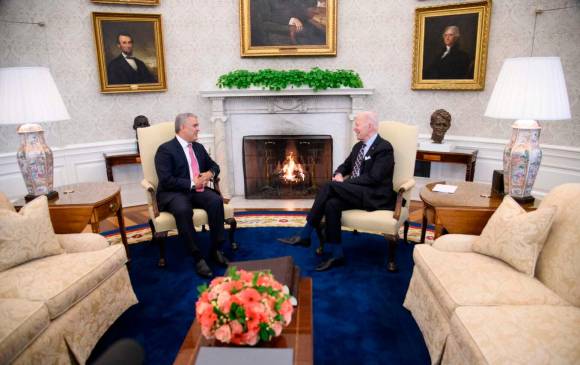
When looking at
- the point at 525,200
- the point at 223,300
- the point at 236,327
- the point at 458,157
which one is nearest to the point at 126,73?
the point at 458,157

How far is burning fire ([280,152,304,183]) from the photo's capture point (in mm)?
5809

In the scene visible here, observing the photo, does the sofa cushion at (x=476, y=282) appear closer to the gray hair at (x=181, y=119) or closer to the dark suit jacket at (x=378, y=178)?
the dark suit jacket at (x=378, y=178)

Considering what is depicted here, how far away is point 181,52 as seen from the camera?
18.4ft

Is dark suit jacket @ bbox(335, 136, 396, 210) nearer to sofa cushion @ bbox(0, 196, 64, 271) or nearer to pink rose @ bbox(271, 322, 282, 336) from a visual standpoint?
pink rose @ bbox(271, 322, 282, 336)

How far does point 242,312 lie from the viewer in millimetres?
1751

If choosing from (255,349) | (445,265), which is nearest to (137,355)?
(255,349)

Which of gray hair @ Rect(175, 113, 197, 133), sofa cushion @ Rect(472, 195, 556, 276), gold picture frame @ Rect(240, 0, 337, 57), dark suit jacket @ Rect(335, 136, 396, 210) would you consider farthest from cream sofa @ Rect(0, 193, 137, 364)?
gold picture frame @ Rect(240, 0, 337, 57)

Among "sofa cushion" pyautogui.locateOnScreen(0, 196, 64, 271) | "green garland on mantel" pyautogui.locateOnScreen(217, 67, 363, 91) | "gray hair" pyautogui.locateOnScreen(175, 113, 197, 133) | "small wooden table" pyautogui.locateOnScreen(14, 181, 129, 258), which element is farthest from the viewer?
"green garland on mantel" pyautogui.locateOnScreen(217, 67, 363, 91)

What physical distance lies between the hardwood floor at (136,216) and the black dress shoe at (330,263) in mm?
1549

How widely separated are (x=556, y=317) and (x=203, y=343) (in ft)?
5.64

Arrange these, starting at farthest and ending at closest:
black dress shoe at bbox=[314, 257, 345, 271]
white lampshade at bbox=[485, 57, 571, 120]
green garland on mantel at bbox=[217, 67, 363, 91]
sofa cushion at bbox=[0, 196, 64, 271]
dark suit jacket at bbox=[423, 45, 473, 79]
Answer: green garland on mantel at bbox=[217, 67, 363, 91]
dark suit jacket at bbox=[423, 45, 473, 79]
black dress shoe at bbox=[314, 257, 345, 271]
white lampshade at bbox=[485, 57, 571, 120]
sofa cushion at bbox=[0, 196, 64, 271]

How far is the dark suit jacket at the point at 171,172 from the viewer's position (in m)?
3.67

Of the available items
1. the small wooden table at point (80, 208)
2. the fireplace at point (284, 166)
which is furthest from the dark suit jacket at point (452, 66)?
the small wooden table at point (80, 208)

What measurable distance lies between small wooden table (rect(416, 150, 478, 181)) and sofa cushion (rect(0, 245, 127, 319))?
3.83 metres
